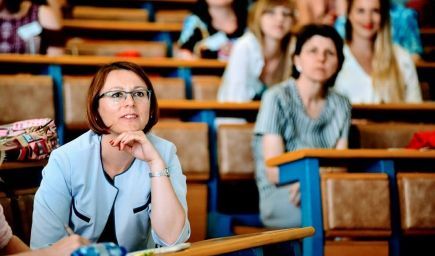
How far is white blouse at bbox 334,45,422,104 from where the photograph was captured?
1.23m

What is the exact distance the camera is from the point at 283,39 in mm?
1238

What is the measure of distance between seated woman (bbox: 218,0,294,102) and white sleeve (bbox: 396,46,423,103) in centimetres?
23

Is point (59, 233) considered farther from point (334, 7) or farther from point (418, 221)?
point (334, 7)

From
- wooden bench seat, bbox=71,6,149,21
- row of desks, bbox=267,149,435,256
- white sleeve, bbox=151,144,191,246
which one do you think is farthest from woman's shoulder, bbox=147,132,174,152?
wooden bench seat, bbox=71,6,149,21

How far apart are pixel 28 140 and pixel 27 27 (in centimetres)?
61

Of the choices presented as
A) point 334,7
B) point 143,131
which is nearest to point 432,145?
point 143,131

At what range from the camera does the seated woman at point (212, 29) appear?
138 centimetres

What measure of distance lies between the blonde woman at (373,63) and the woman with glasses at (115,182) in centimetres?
67

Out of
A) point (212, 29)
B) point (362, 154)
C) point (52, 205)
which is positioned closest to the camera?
point (52, 205)

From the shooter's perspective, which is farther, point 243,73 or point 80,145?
point 243,73

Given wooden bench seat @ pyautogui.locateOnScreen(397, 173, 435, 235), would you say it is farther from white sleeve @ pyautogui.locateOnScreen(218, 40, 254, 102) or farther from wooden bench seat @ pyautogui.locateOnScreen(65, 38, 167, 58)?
wooden bench seat @ pyautogui.locateOnScreen(65, 38, 167, 58)

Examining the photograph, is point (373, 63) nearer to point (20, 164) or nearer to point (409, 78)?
point (409, 78)

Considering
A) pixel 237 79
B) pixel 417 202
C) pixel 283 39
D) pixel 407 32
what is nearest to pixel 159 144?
pixel 417 202

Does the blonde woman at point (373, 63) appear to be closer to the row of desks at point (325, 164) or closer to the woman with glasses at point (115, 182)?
the row of desks at point (325, 164)
